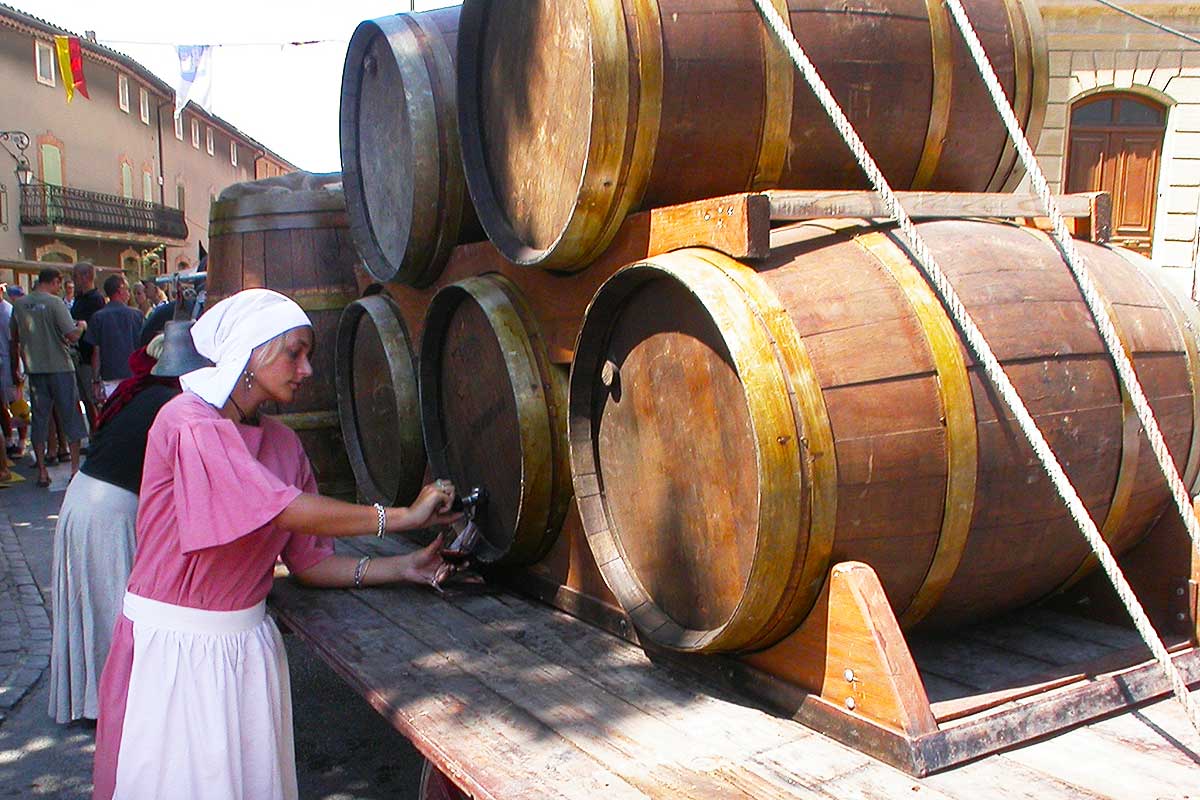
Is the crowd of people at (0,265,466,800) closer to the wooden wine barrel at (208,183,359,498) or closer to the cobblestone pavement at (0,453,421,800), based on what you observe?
the cobblestone pavement at (0,453,421,800)

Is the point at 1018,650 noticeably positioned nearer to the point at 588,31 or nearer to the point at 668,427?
the point at 668,427

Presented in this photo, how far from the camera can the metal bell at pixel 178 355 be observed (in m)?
3.47

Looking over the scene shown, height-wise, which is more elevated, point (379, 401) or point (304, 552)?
point (379, 401)

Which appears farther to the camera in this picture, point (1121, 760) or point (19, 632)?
point (19, 632)

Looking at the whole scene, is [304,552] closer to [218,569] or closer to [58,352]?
[218,569]

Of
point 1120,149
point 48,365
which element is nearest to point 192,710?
point 48,365

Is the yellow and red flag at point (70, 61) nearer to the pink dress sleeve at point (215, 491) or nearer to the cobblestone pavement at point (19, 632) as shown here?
the cobblestone pavement at point (19, 632)

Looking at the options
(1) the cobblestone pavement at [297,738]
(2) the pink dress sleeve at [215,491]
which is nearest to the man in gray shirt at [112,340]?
(1) the cobblestone pavement at [297,738]

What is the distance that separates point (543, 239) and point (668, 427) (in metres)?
0.72

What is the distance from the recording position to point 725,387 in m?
2.27

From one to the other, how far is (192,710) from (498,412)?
46.9 inches

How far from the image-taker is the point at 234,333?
2.60 m

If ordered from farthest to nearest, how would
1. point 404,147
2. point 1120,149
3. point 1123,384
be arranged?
1. point 1120,149
2. point 404,147
3. point 1123,384

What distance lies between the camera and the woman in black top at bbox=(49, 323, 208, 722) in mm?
3824
